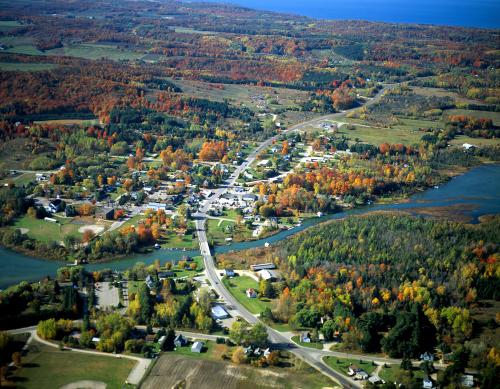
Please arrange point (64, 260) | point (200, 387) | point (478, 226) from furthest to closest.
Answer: point (478, 226)
point (64, 260)
point (200, 387)

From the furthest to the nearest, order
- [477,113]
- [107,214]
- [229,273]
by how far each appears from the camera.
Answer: [477,113]
[107,214]
[229,273]

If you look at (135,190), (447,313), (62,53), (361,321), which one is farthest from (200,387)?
(62,53)

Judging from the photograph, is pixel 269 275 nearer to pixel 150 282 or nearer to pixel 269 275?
pixel 269 275

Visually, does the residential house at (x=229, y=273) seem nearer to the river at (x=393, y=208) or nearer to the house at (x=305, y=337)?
the river at (x=393, y=208)

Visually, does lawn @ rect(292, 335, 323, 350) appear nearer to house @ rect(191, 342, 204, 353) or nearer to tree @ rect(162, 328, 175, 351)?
house @ rect(191, 342, 204, 353)

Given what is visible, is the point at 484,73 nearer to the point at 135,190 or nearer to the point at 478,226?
the point at 478,226

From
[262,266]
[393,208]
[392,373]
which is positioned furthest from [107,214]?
[392,373]
